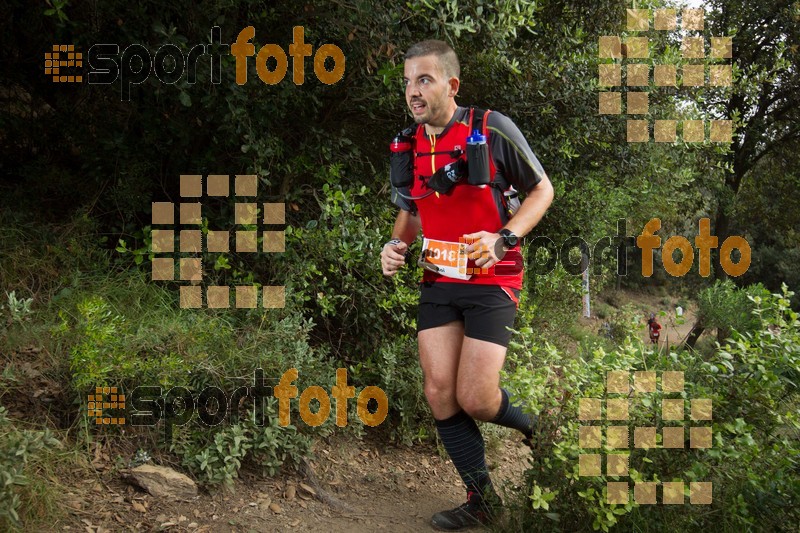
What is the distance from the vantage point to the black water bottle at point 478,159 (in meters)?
3.64

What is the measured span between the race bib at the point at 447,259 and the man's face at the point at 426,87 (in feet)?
2.19

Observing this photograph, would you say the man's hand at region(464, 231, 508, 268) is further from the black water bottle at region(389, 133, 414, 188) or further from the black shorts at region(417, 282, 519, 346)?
the black water bottle at region(389, 133, 414, 188)

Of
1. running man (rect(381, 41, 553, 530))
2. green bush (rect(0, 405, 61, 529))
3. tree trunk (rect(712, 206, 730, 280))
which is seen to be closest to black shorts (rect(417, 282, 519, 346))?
running man (rect(381, 41, 553, 530))

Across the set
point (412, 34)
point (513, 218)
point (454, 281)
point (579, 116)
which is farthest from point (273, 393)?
point (579, 116)

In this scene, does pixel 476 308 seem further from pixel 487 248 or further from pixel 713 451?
pixel 713 451

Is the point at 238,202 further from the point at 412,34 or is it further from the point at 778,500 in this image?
the point at 778,500

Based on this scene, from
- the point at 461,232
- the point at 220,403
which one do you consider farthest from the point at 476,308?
the point at 220,403

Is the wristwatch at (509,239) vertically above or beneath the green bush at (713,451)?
above

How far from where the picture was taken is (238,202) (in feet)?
18.5

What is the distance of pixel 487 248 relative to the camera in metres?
3.49

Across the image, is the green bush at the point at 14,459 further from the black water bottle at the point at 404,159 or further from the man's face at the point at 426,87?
the man's face at the point at 426,87

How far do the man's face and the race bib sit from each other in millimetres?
668

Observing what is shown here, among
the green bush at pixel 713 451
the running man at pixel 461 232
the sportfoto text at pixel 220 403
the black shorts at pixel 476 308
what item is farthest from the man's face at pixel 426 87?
the sportfoto text at pixel 220 403

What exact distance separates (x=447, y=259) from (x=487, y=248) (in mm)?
370
